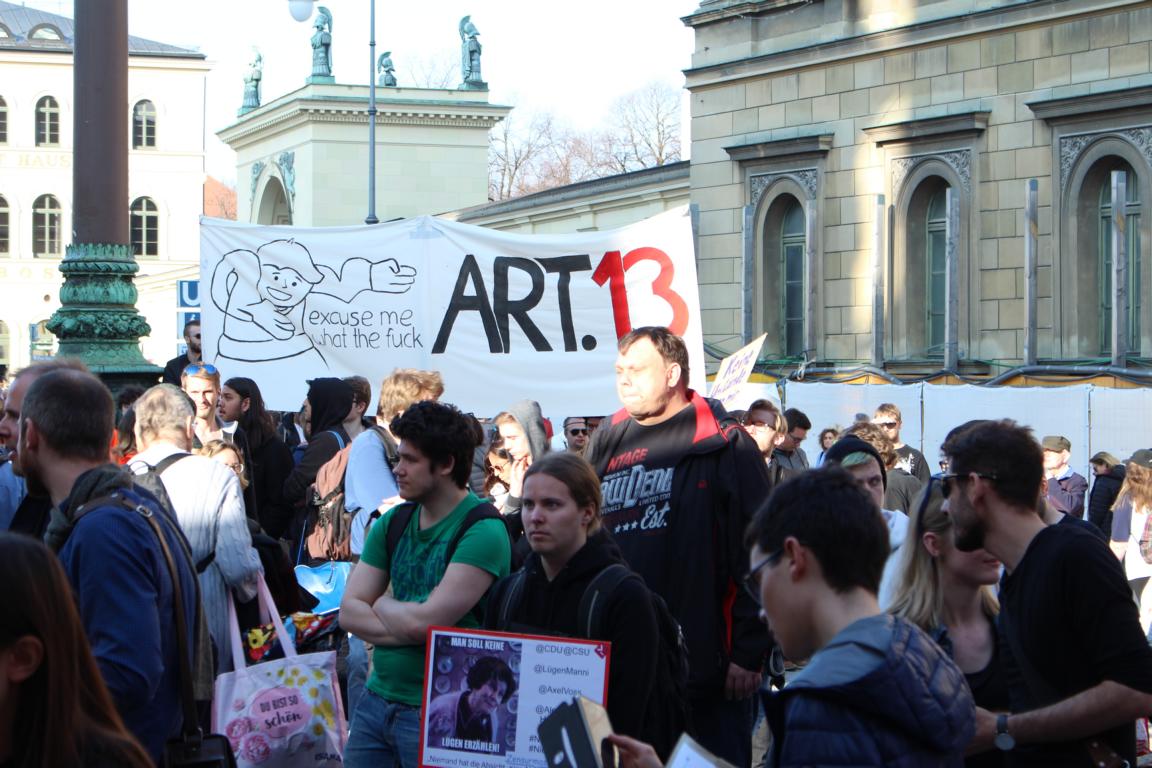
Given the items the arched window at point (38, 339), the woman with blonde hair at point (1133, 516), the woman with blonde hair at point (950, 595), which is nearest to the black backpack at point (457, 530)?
the woman with blonde hair at point (950, 595)

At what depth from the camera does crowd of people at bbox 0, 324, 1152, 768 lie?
9.50 feet

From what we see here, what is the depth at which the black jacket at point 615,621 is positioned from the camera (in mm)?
4543

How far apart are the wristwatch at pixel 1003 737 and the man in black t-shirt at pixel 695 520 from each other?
1744 millimetres

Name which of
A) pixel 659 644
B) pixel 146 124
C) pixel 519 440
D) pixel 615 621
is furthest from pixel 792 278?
pixel 146 124

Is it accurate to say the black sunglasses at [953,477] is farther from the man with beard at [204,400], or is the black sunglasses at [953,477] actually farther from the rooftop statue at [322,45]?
the rooftop statue at [322,45]

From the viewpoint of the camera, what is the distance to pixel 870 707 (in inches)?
113

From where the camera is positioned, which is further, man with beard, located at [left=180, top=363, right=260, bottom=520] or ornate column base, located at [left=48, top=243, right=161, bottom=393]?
ornate column base, located at [left=48, top=243, right=161, bottom=393]

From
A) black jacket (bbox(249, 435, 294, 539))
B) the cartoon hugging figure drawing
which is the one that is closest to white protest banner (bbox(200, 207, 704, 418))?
the cartoon hugging figure drawing

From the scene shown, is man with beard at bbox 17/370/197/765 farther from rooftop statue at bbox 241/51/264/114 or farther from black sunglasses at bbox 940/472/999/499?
rooftop statue at bbox 241/51/264/114

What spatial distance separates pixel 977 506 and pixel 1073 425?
14.1 meters

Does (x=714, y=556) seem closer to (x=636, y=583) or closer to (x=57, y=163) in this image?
(x=636, y=583)

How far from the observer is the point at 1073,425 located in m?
17.7

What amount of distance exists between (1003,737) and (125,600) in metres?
2.30

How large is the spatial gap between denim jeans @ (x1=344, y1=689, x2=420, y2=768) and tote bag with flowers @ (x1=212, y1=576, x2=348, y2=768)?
0.26 meters
